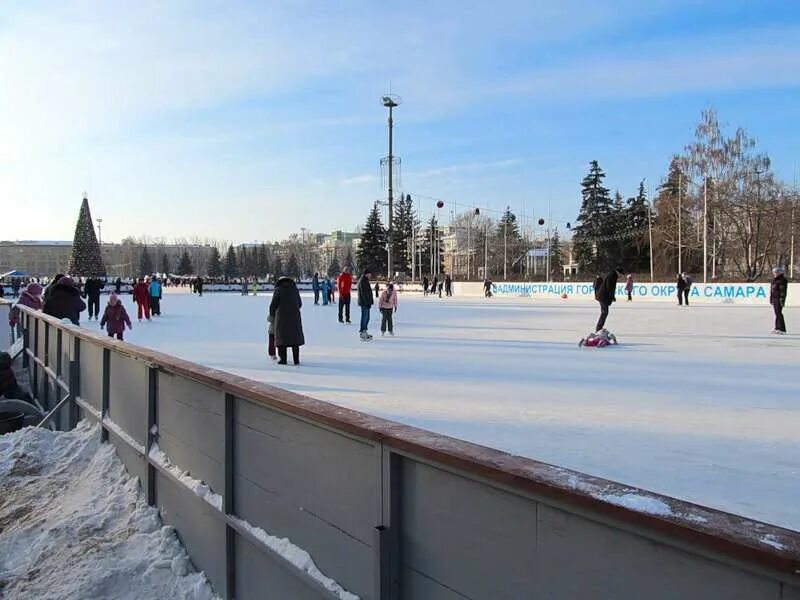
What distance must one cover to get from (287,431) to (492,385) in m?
5.61

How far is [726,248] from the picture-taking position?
49.1 meters

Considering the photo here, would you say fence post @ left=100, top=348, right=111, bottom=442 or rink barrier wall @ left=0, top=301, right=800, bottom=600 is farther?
fence post @ left=100, top=348, right=111, bottom=442

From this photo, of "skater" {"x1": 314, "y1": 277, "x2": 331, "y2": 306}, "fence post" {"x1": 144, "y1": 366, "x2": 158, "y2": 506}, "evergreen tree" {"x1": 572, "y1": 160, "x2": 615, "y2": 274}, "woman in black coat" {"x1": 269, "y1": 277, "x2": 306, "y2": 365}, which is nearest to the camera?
"fence post" {"x1": 144, "y1": 366, "x2": 158, "y2": 506}

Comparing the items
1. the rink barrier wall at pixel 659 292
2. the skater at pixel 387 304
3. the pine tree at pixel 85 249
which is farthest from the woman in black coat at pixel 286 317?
the pine tree at pixel 85 249

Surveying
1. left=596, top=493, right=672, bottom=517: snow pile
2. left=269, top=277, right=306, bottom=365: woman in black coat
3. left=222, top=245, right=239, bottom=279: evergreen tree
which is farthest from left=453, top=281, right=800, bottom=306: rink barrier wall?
left=222, top=245, right=239, bottom=279: evergreen tree

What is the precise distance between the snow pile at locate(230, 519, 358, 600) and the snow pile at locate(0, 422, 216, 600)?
0.70 m

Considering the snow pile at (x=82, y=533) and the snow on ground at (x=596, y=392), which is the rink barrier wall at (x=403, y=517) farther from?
the snow on ground at (x=596, y=392)

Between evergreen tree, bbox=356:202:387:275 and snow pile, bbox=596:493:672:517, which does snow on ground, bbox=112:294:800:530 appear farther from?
evergreen tree, bbox=356:202:387:275

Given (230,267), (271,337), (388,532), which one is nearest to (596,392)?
(271,337)

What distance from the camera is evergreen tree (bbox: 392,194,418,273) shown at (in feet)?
281

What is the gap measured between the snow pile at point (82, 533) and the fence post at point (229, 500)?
0.26 m

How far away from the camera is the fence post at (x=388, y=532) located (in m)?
1.98

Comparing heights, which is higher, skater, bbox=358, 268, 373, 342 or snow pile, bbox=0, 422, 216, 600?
skater, bbox=358, 268, 373, 342

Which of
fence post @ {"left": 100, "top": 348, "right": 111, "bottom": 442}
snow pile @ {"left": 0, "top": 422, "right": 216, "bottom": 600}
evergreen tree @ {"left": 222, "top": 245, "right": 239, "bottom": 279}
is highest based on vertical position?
evergreen tree @ {"left": 222, "top": 245, "right": 239, "bottom": 279}
